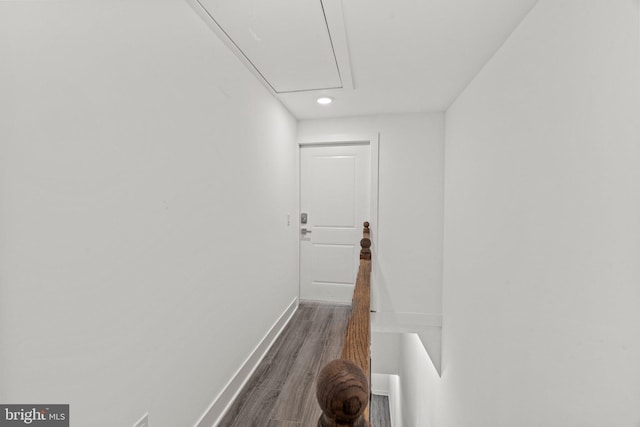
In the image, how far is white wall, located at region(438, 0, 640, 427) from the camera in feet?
2.97

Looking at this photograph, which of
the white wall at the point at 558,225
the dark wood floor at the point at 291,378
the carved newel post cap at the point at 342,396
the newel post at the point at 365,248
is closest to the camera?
the carved newel post cap at the point at 342,396

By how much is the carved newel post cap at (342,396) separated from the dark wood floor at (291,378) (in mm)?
1404

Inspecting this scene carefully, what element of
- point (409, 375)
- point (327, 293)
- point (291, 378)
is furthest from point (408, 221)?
point (409, 375)

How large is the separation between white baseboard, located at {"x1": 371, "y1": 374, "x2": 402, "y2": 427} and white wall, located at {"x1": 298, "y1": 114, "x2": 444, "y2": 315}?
82.7 inches

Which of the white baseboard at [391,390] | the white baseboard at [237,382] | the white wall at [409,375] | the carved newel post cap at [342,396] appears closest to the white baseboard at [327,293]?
the white baseboard at [237,382]

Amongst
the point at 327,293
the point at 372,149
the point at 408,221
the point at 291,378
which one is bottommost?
the point at 291,378

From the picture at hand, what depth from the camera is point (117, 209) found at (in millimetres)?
1032

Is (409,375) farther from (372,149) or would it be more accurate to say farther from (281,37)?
(281,37)

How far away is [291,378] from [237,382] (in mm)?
387

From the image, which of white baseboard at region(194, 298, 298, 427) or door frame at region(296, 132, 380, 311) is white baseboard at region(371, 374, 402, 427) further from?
white baseboard at region(194, 298, 298, 427)

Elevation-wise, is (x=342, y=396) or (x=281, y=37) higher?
(x=281, y=37)

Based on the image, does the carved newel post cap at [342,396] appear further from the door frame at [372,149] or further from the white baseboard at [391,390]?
the white baseboard at [391,390]

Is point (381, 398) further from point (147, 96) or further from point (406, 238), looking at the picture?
point (147, 96)

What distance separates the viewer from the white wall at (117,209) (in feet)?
2.51
